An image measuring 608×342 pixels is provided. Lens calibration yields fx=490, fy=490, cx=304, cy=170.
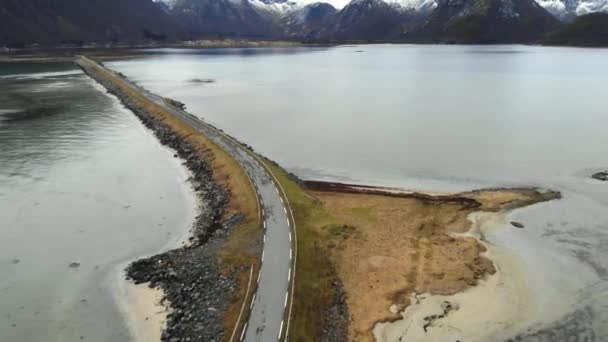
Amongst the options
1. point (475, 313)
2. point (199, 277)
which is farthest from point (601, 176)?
point (199, 277)

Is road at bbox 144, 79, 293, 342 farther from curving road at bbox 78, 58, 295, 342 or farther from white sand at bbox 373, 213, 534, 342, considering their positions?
white sand at bbox 373, 213, 534, 342

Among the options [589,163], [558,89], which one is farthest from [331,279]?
[558,89]

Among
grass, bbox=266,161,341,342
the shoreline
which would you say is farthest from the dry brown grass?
the shoreline

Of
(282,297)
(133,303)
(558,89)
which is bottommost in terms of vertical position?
(133,303)

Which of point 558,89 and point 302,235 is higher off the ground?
point 558,89

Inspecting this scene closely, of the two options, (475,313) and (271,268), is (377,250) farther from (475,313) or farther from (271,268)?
(271,268)

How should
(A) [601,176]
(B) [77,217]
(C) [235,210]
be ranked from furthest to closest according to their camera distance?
(A) [601,176] < (B) [77,217] < (C) [235,210]

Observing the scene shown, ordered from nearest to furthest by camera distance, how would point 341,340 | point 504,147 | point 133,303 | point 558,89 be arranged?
point 341,340
point 133,303
point 504,147
point 558,89

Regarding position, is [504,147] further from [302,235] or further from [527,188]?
[302,235]
